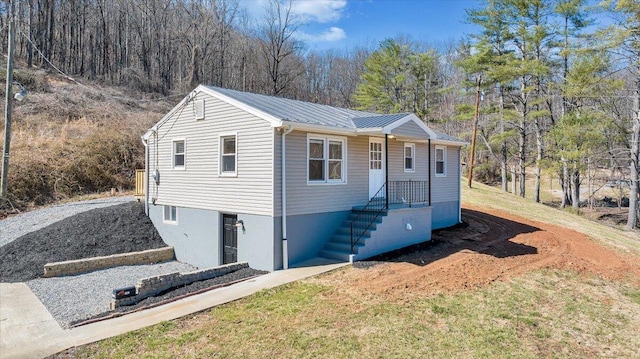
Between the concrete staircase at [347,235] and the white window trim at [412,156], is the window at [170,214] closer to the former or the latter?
the concrete staircase at [347,235]

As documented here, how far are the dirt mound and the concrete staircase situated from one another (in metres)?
6.19

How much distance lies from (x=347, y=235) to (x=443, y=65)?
37.9 metres

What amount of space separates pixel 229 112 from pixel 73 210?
8471 millimetres

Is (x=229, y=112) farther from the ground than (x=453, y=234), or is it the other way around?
(x=229, y=112)

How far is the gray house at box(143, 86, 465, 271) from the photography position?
31.6 feet

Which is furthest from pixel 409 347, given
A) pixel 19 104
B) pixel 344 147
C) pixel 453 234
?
pixel 19 104

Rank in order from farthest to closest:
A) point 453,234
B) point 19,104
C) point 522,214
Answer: point 19,104 < point 522,214 < point 453,234

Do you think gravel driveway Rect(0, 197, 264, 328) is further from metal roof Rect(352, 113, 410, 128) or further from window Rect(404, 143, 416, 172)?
window Rect(404, 143, 416, 172)

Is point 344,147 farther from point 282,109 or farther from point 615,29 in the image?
point 615,29

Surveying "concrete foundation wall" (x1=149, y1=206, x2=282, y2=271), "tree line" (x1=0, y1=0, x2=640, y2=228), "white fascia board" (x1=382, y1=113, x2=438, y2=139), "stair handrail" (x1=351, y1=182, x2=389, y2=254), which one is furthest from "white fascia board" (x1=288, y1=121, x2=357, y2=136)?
"tree line" (x1=0, y1=0, x2=640, y2=228)

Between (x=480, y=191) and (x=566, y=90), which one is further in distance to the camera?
(x=480, y=191)

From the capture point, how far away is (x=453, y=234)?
532 inches

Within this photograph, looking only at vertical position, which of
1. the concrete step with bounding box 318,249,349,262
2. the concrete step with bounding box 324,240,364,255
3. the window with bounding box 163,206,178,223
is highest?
the window with bounding box 163,206,178,223

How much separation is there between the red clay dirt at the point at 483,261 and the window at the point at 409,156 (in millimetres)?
2538
